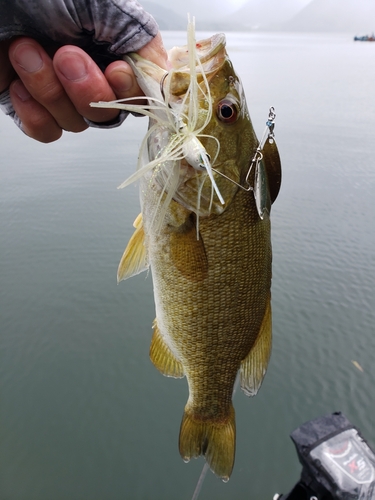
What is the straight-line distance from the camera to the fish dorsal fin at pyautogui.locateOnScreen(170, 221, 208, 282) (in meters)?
1.51

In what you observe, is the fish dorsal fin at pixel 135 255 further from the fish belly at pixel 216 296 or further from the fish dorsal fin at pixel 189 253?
the fish dorsal fin at pixel 189 253

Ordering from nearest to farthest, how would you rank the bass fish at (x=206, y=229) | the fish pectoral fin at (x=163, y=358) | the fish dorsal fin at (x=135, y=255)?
the bass fish at (x=206, y=229) < the fish dorsal fin at (x=135, y=255) < the fish pectoral fin at (x=163, y=358)

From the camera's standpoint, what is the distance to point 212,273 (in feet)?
5.13

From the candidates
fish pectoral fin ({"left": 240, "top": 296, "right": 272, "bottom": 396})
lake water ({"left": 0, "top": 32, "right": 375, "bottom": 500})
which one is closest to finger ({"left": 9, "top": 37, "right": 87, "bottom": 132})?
fish pectoral fin ({"left": 240, "top": 296, "right": 272, "bottom": 396})

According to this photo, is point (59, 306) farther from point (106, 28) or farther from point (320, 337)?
point (106, 28)

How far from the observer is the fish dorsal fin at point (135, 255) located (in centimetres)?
175

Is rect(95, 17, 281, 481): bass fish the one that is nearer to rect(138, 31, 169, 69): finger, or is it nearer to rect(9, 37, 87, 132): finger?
rect(138, 31, 169, 69): finger

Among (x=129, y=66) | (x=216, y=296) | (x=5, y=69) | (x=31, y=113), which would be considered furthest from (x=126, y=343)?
(x=129, y=66)

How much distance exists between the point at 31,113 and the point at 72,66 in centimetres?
33

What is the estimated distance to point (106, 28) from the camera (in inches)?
47.7

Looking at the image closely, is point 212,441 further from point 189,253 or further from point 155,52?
point 155,52

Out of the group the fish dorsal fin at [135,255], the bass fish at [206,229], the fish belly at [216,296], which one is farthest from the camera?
the fish dorsal fin at [135,255]

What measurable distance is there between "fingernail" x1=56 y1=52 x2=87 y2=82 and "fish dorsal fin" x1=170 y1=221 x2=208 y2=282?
62cm

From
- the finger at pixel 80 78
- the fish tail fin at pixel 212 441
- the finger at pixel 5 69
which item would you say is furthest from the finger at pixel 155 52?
the fish tail fin at pixel 212 441
